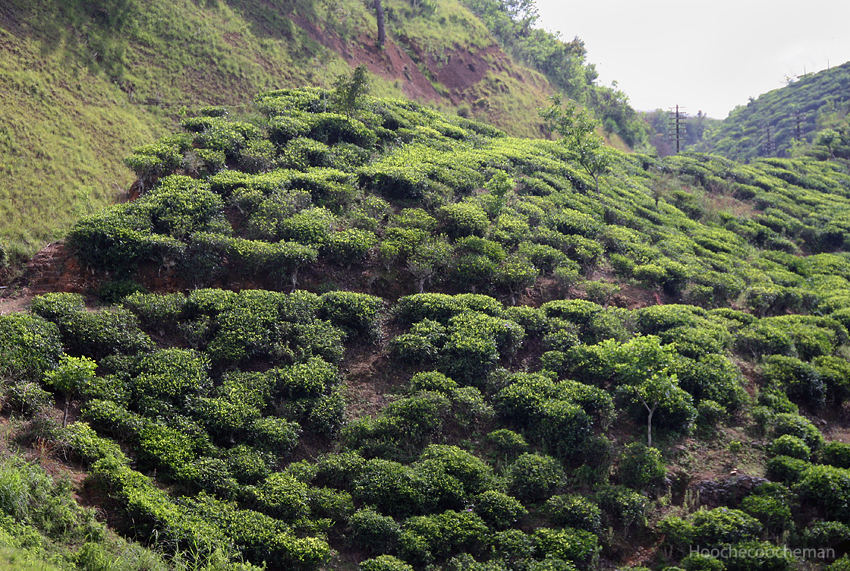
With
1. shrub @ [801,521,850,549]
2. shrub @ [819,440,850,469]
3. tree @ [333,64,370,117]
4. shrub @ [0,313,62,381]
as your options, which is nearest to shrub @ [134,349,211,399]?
shrub @ [0,313,62,381]

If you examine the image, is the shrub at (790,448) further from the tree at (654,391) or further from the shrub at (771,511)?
the tree at (654,391)

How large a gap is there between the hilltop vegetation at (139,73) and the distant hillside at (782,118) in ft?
136

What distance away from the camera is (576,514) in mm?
11422

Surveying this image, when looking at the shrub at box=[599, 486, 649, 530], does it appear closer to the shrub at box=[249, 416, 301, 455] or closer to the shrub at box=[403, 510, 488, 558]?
the shrub at box=[403, 510, 488, 558]

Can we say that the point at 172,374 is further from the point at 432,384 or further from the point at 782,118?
the point at 782,118

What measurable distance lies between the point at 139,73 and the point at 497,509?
23.7 m

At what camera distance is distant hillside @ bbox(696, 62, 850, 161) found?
70.1m

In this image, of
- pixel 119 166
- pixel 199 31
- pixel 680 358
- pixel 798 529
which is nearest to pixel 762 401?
pixel 680 358

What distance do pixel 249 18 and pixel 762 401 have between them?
31.0 metres

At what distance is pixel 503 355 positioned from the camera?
52.7ft

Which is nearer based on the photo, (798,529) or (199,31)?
(798,529)

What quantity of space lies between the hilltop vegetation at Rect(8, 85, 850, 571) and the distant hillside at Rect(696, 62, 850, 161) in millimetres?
55024

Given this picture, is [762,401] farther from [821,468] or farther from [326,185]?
[326,185]

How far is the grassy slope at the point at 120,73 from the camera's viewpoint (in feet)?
62.9
